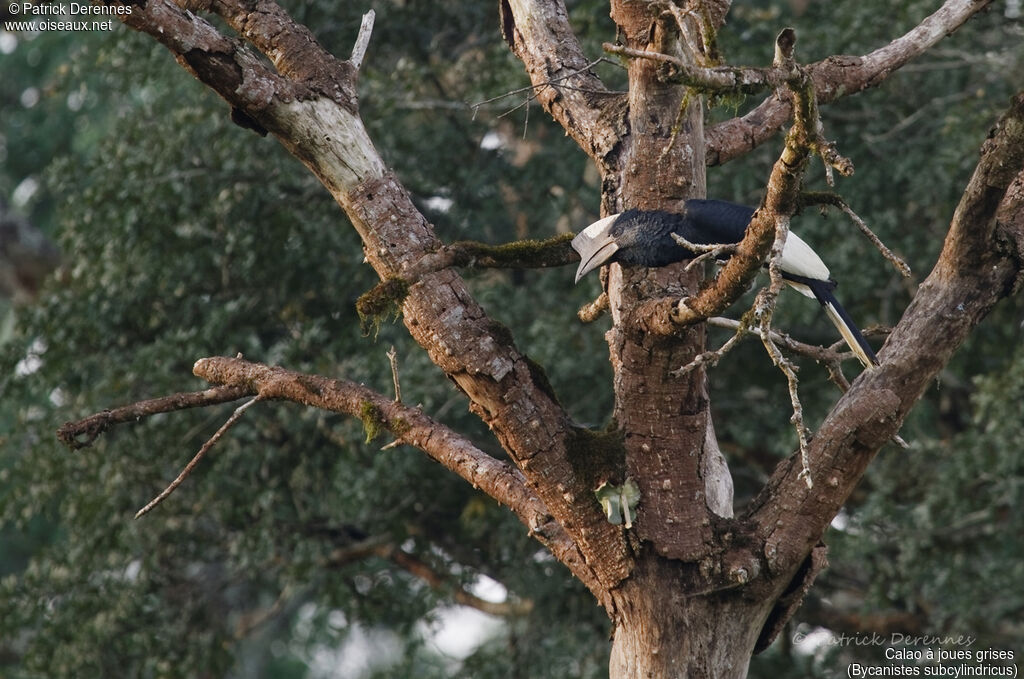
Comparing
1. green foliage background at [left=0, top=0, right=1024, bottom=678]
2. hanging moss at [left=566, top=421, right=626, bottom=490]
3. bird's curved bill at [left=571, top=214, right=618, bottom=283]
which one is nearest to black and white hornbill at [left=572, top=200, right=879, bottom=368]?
bird's curved bill at [left=571, top=214, right=618, bottom=283]

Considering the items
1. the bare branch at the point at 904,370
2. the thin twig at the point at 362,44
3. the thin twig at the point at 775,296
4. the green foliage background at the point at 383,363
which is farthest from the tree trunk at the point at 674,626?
the green foliage background at the point at 383,363

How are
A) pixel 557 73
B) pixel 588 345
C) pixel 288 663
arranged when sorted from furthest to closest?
pixel 288 663
pixel 588 345
pixel 557 73

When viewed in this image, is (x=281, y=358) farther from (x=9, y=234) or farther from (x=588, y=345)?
(x=9, y=234)

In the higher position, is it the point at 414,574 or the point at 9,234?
the point at 9,234

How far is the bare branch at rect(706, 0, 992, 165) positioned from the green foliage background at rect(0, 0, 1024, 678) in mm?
1676

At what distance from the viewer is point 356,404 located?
109 inches

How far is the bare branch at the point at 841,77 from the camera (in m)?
3.06

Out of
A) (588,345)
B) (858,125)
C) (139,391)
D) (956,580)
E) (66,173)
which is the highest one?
(858,125)

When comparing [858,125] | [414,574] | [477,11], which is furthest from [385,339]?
[858,125]

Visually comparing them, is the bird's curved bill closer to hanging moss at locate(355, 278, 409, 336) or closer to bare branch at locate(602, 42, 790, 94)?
hanging moss at locate(355, 278, 409, 336)

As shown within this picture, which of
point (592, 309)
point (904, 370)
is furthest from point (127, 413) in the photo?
point (904, 370)

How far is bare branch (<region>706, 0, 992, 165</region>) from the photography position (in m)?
3.06

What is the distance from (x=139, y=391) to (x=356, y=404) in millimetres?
2568

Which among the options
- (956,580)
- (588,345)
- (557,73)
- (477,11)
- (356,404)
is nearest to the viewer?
(356,404)
